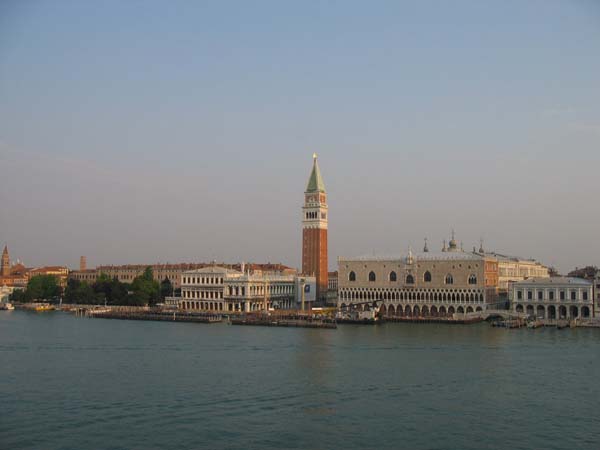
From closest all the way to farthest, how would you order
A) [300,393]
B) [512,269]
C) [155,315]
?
[300,393], [155,315], [512,269]

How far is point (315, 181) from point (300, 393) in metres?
32.9

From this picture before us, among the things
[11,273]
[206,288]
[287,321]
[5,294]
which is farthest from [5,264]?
[287,321]

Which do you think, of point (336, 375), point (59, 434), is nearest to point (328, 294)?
point (336, 375)

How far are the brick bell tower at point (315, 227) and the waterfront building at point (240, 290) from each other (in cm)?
96

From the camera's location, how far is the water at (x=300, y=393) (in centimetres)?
1391

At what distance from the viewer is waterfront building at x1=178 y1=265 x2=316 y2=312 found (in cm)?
4575

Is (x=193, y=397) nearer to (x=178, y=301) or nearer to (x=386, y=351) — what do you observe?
(x=386, y=351)

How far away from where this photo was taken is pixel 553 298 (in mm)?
37812

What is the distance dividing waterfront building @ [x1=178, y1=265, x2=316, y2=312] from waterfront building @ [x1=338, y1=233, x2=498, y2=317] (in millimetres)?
4027

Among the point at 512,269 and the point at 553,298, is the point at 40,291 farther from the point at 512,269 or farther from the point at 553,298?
the point at 553,298

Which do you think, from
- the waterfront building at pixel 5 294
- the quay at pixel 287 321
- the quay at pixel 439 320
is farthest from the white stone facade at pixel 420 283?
the waterfront building at pixel 5 294

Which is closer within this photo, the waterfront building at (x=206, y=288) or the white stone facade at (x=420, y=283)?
the white stone facade at (x=420, y=283)

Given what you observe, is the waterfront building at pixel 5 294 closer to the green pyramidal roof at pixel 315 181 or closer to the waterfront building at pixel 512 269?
the green pyramidal roof at pixel 315 181

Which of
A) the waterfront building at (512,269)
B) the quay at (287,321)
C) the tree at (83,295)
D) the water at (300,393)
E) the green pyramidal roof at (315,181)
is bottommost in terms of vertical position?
the water at (300,393)
